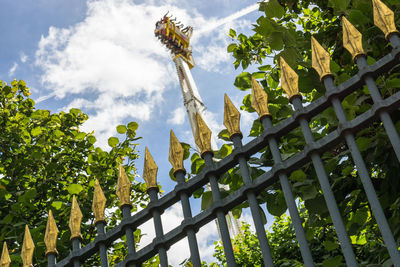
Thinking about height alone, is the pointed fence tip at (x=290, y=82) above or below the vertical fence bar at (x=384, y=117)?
above

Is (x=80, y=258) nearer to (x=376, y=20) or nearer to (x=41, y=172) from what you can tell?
(x=376, y=20)

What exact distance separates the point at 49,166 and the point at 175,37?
37020mm

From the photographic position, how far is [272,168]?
2373 millimetres

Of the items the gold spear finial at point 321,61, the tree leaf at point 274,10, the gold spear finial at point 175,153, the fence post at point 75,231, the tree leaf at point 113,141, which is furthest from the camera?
the tree leaf at point 113,141

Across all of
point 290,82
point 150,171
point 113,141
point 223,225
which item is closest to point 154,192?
point 150,171

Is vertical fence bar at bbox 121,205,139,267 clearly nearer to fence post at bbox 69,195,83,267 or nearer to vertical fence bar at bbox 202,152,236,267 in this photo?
fence post at bbox 69,195,83,267

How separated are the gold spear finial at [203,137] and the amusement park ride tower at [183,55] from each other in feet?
115

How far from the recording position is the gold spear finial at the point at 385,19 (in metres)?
2.43

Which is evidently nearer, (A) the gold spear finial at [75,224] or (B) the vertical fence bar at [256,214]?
(B) the vertical fence bar at [256,214]

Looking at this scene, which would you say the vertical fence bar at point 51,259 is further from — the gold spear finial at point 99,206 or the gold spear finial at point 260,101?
the gold spear finial at point 260,101

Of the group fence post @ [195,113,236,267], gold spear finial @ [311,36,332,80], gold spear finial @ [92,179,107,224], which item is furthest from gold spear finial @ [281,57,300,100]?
gold spear finial @ [92,179,107,224]

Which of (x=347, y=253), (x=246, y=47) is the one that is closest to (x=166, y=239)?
(x=347, y=253)

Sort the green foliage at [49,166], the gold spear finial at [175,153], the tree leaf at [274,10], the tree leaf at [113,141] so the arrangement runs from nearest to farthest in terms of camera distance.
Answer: the gold spear finial at [175,153], the tree leaf at [274,10], the tree leaf at [113,141], the green foliage at [49,166]

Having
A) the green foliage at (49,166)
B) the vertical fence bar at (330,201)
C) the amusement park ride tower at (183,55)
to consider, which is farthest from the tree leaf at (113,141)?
the amusement park ride tower at (183,55)
